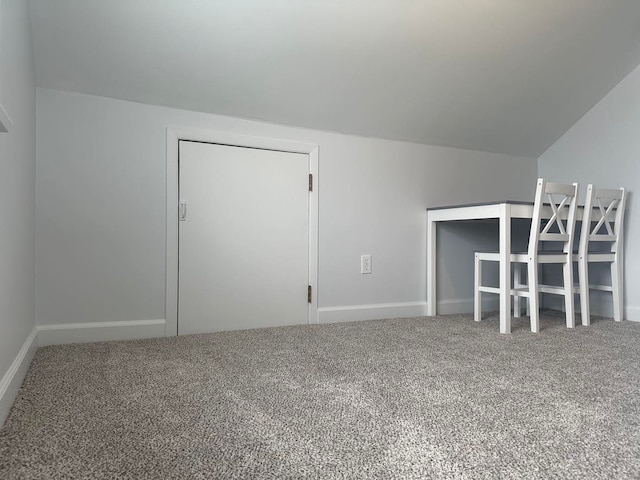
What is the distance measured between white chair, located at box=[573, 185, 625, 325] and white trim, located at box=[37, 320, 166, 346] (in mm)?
2380

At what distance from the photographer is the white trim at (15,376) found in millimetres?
1095

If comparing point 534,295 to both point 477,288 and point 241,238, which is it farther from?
point 241,238

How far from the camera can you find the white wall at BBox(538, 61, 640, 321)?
107 inches

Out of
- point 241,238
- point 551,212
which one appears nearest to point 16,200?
point 241,238

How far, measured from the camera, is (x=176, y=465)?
0.86 m

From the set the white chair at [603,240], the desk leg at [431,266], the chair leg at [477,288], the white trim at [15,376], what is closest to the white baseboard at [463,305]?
the desk leg at [431,266]

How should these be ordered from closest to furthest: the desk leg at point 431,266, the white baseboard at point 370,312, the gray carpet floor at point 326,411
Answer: the gray carpet floor at point 326,411 → the white baseboard at point 370,312 → the desk leg at point 431,266

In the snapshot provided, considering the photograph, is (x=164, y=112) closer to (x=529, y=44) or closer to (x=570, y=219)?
(x=529, y=44)

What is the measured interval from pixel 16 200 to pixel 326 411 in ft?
3.98

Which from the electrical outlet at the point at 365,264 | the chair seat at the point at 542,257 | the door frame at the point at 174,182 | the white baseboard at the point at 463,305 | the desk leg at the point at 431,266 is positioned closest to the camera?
the door frame at the point at 174,182

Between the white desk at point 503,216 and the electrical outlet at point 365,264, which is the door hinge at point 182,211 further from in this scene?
the white desk at point 503,216

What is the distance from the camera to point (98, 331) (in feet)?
6.68

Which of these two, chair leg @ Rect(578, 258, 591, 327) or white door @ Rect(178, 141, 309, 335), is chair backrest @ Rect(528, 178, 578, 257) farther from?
white door @ Rect(178, 141, 309, 335)

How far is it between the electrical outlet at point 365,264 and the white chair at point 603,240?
1221mm
